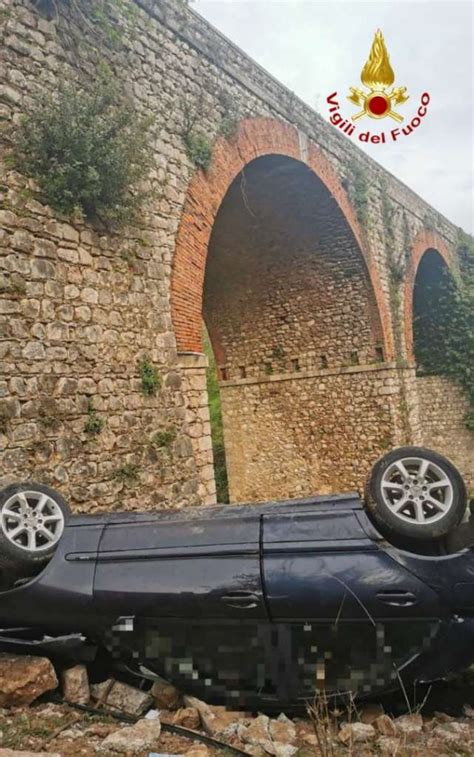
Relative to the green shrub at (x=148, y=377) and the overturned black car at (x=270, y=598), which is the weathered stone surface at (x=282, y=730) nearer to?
the overturned black car at (x=270, y=598)

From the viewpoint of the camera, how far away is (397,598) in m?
2.89

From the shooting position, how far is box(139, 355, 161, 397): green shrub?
19.5 feet

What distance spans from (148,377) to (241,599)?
134 inches

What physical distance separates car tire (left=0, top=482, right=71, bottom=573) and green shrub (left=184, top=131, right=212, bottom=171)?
4934 millimetres

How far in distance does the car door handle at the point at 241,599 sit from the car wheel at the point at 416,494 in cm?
88

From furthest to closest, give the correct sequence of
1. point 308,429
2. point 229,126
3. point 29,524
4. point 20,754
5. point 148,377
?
point 308,429, point 229,126, point 148,377, point 29,524, point 20,754

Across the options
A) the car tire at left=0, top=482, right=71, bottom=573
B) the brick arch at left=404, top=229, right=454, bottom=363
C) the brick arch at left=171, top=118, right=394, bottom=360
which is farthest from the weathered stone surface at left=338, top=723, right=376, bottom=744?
the brick arch at left=404, top=229, right=454, bottom=363

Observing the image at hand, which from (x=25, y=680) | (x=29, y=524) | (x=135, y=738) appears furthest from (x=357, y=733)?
(x=29, y=524)

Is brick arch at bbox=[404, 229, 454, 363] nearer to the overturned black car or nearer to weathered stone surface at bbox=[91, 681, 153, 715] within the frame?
the overturned black car

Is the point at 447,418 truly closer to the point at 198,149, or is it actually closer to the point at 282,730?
the point at 198,149

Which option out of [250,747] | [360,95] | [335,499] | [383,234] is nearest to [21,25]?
[335,499]

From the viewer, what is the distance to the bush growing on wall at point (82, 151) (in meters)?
Result: 5.07

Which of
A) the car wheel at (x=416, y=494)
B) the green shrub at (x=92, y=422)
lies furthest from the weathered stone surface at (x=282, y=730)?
the green shrub at (x=92, y=422)

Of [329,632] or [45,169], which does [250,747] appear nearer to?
[329,632]
